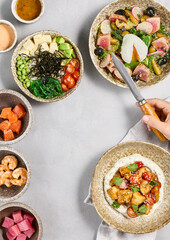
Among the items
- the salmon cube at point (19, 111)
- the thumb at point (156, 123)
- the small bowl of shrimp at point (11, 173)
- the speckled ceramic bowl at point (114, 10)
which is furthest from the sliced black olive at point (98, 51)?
the small bowl of shrimp at point (11, 173)

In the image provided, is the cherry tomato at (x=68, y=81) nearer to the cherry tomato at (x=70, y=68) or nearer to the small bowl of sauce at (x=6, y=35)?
the cherry tomato at (x=70, y=68)

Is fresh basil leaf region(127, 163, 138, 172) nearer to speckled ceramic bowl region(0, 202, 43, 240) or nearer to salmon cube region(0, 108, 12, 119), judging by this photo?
speckled ceramic bowl region(0, 202, 43, 240)

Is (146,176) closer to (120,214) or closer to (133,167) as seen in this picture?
(133,167)

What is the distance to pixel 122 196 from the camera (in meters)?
2.45

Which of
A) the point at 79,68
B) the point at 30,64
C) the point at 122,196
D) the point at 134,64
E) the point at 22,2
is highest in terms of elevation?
A: the point at 22,2

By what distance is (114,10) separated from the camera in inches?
103

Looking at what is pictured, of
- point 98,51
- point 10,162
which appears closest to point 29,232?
point 10,162

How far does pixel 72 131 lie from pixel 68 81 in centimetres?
43

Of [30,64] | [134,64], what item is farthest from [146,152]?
[30,64]

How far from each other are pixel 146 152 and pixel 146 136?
0.46 ft

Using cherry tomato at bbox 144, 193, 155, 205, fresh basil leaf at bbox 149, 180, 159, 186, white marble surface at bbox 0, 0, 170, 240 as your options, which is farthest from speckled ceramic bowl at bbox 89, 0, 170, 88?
cherry tomato at bbox 144, 193, 155, 205

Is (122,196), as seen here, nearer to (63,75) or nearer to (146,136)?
(146,136)

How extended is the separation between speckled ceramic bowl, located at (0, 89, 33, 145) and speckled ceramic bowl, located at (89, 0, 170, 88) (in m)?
0.61

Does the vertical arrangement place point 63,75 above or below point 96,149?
above
